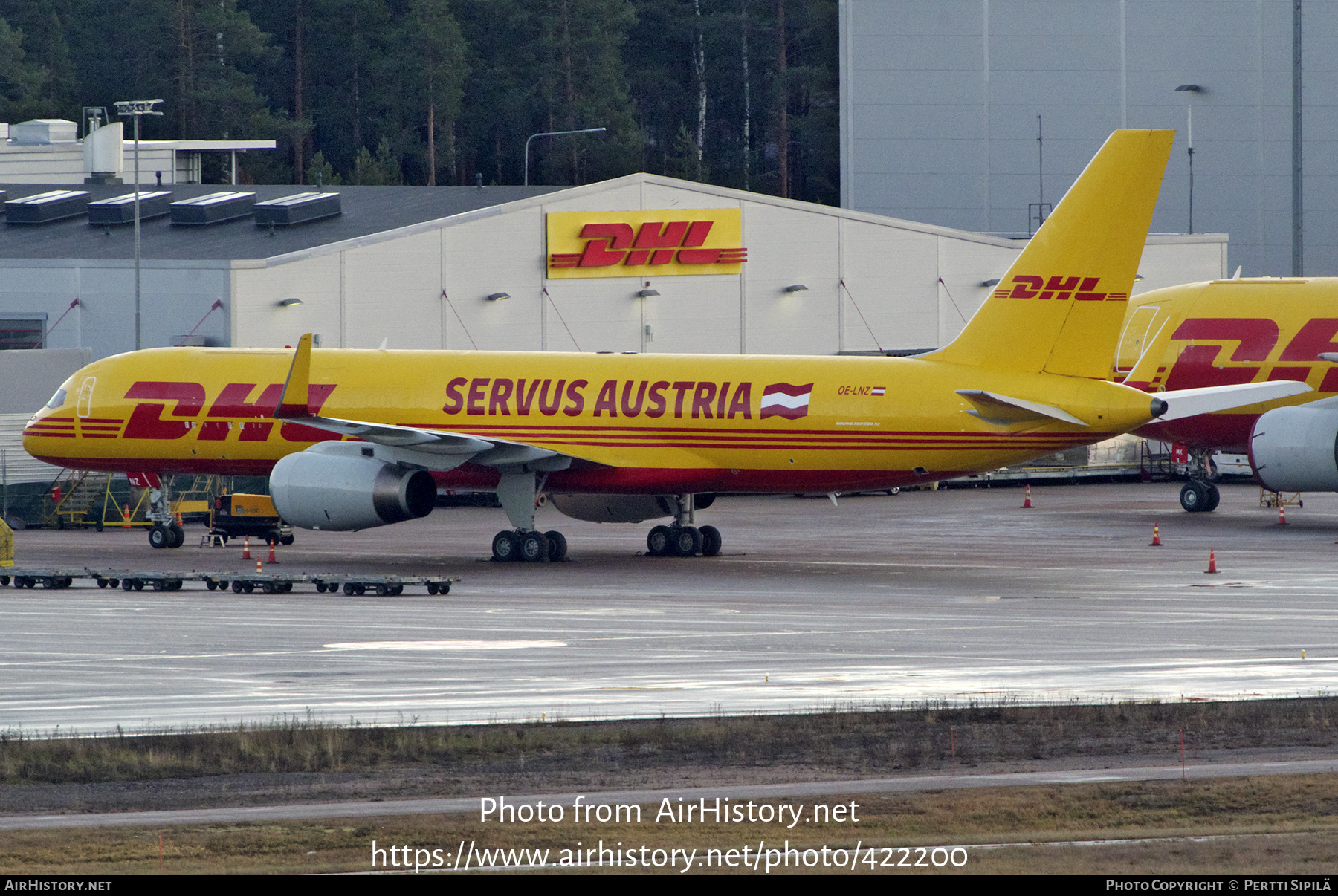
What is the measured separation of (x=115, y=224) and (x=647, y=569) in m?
36.4

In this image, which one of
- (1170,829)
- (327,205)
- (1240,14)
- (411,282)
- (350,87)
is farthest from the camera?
(350,87)

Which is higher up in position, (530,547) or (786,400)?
(786,400)

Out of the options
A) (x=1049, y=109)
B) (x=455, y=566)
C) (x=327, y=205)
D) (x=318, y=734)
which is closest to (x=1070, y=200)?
(x=455, y=566)

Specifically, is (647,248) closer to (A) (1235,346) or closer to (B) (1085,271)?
(A) (1235,346)

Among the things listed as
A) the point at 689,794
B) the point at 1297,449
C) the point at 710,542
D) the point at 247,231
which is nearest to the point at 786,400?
the point at 710,542

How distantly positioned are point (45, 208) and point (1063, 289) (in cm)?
4513

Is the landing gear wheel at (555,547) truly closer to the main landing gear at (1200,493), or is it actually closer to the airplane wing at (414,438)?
the airplane wing at (414,438)

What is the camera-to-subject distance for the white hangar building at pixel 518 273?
58.8 m

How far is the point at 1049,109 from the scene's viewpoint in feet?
311

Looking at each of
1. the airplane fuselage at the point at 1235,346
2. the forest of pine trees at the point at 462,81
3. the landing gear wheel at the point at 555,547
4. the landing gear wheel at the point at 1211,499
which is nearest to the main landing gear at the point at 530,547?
the landing gear wheel at the point at 555,547

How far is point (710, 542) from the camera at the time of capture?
41.5 meters

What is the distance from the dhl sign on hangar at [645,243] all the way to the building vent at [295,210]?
9.62 metres

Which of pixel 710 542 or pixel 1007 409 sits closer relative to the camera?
pixel 1007 409

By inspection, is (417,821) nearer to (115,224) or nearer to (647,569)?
(647,569)
